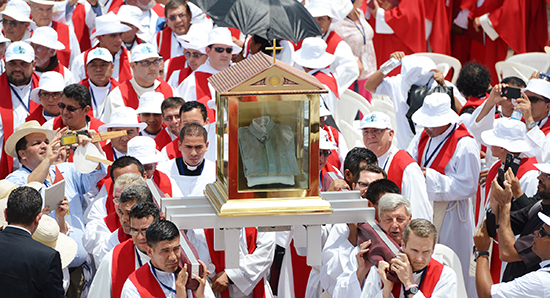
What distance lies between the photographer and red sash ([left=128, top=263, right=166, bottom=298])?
13.8 feet

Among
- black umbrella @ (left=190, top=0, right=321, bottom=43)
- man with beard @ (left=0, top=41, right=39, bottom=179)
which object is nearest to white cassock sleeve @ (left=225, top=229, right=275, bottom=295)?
black umbrella @ (left=190, top=0, right=321, bottom=43)

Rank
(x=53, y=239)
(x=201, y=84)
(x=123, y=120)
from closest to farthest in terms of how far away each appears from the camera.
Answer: (x=53, y=239) → (x=123, y=120) → (x=201, y=84)

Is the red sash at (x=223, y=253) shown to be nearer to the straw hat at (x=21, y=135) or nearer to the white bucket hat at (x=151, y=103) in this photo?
the straw hat at (x=21, y=135)

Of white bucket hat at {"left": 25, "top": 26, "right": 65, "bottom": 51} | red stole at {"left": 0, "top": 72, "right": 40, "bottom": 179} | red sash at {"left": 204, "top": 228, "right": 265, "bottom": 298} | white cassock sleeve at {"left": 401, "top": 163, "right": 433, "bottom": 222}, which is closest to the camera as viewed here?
red sash at {"left": 204, "top": 228, "right": 265, "bottom": 298}

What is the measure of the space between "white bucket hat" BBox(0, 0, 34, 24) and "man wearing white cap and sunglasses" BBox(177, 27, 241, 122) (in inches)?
85.0

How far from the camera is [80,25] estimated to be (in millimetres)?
9969

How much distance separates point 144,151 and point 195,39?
268cm

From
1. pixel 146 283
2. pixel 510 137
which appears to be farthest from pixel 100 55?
pixel 510 137

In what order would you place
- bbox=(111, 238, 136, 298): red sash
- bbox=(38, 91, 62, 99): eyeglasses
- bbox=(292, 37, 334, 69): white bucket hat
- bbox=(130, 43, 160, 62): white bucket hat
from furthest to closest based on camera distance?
bbox=(292, 37, 334, 69): white bucket hat
bbox=(130, 43, 160, 62): white bucket hat
bbox=(38, 91, 62, 99): eyeglasses
bbox=(111, 238, 136, 298): red sash

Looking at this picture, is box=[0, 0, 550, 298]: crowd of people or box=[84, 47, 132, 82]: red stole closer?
box=[0, 0, 550, 298]: crowd of people

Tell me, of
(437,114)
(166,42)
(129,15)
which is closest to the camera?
(437,114)

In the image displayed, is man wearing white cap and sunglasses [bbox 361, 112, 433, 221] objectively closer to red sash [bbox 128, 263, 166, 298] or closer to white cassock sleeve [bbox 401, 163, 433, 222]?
white cassock sleeve [bbox 401, 163, 433, 222]

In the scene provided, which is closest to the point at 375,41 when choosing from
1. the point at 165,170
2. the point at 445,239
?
the point at 445,239

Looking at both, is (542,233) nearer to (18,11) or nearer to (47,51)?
(47,51)
